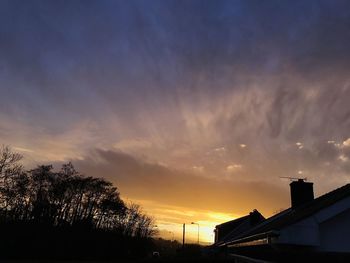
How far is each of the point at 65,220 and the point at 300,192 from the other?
65.3 metres

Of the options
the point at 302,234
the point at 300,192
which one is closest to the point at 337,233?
the point at 302,234

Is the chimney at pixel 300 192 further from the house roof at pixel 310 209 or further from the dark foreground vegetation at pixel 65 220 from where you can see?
the dark foreground vegetation at pixel 65 220

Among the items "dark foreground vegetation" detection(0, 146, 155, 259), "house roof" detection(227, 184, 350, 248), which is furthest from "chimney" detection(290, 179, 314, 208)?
"dark foreground vegetation" detection(0, 146, 155, 259)

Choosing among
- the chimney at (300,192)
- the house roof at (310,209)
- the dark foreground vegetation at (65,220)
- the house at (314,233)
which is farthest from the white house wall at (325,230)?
the dark foreground vegetation at (65,220)

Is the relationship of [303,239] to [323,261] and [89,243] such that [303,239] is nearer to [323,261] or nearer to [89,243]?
Result: [323,261]

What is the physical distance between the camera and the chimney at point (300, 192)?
76.5ft

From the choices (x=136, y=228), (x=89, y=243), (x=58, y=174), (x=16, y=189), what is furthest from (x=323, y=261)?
A: (x=136, y=228)

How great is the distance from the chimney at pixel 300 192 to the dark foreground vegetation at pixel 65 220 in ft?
125

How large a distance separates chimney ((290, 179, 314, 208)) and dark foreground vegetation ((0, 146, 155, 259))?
125 feet

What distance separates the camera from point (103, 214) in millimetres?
87812

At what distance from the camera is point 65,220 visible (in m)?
80.1

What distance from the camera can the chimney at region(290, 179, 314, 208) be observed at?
23314 mm

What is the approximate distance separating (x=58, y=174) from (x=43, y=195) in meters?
6.12

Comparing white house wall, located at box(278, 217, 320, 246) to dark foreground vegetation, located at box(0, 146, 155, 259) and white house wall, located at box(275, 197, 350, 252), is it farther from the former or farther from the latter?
dark foreground vegetation, located at box(0, 146, 155, 259)
